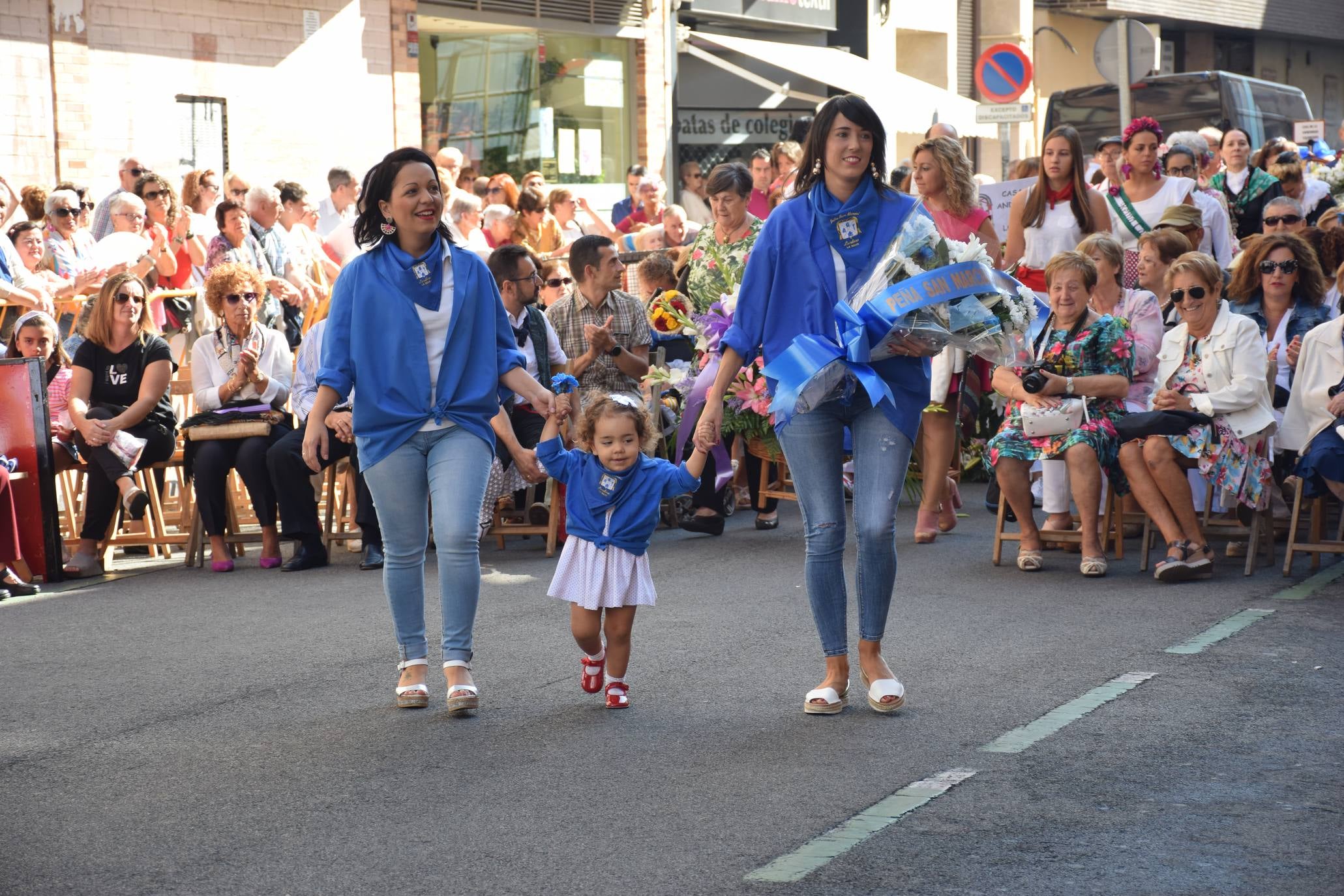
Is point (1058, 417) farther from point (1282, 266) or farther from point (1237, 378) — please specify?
Answer: point (1282, 266)

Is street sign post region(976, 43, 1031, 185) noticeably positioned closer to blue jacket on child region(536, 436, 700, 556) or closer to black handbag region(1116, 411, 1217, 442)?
black handbag region(1116, 411, 1217, 442)

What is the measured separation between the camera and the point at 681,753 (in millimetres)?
5805

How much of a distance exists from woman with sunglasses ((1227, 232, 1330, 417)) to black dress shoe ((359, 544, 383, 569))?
504 cm

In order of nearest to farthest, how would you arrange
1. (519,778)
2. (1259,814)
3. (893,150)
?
(1259,814) < (519,778) < (893,150)

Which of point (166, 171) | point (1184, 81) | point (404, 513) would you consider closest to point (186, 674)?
point (404, 513)

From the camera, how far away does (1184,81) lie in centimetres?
2394

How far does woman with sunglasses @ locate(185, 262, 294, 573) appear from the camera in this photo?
34.1 feet

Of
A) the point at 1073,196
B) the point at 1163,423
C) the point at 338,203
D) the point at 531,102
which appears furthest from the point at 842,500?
the point at 531,102

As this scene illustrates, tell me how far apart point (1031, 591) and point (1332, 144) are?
36.0m

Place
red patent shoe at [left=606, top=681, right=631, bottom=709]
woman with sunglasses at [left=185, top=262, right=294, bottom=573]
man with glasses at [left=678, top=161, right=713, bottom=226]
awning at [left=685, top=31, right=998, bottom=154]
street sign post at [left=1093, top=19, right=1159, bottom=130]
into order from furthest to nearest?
1. awning at [left=685, top=31, right=998, bottom=154]
2. man with glasses at [left=678, top=161, right=713, bottom=226]
3. street sign post at [left=1093, top=19, right=1159, bottom=130]
4. woman with sunglasses at [left=185, top=262, right=294, bottom=573]
5. red patent shoe at [left=606, top=681, right=631, bottom=709]

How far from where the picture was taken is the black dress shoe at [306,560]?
10266 millimetres

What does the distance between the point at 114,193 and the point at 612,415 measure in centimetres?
832

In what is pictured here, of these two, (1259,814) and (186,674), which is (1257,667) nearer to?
(1259,814)

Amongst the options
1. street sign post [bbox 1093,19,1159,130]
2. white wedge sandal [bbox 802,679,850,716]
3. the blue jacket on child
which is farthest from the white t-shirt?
street sign post [bbox 1093,19,1159,130]
